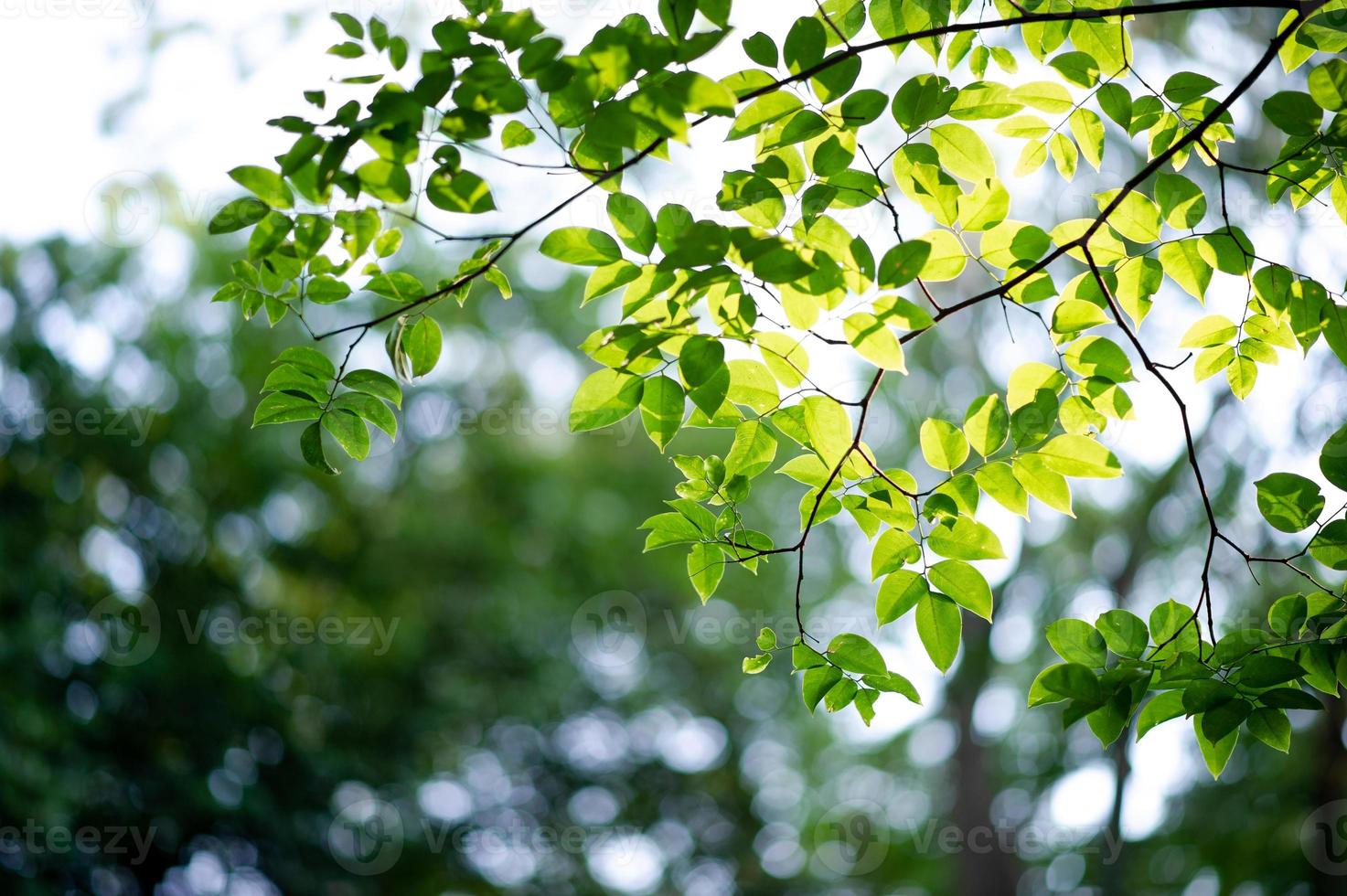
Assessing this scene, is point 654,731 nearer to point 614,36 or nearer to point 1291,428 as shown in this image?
point 1291,428

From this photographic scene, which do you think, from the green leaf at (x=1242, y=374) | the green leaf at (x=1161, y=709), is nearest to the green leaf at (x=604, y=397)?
the green leaf at (x=1161, y=709)

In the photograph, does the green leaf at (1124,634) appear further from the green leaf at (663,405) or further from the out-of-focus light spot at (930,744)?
the out-of-focus light spot at (930,744)

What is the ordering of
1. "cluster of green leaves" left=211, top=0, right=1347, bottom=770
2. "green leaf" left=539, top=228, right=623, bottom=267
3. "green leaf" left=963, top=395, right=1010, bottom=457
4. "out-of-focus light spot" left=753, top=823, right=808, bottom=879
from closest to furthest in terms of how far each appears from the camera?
1. "cluster of green leaves" left=211, top=0, right=1347, bottom=770
2. "green leaf" left=539, top=228, right=623, bottom=267
3. "green leaf" left=963, top=395, right=1010, bottom=457
4. "out-of-focus light spot" left=753, top=823, right=808, bottom=879

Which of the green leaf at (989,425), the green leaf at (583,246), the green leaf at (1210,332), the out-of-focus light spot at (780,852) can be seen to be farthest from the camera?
the out-of-focus light spot at (780,852)

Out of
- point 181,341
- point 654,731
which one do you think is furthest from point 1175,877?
point 181,341

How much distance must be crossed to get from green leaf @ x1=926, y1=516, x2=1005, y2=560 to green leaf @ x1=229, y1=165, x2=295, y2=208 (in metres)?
0.80

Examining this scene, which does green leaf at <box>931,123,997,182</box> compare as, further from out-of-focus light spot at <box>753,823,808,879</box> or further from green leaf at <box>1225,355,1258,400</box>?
out-of-focus light spot at <box>753,823,808,879</box>

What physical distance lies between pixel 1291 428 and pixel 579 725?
6.05 metres

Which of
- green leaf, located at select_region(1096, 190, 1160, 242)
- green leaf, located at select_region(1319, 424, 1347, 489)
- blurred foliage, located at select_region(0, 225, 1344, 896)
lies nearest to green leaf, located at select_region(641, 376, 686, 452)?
green leaf, located at select_region(1096, 190, 1160, 242)

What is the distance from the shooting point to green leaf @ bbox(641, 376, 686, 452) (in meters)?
1.02

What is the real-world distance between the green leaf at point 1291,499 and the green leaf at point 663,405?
0.68 meters

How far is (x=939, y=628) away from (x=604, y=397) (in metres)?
0.47

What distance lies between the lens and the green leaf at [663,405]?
Answer: 40.0 inches

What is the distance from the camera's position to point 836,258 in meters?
0.93
